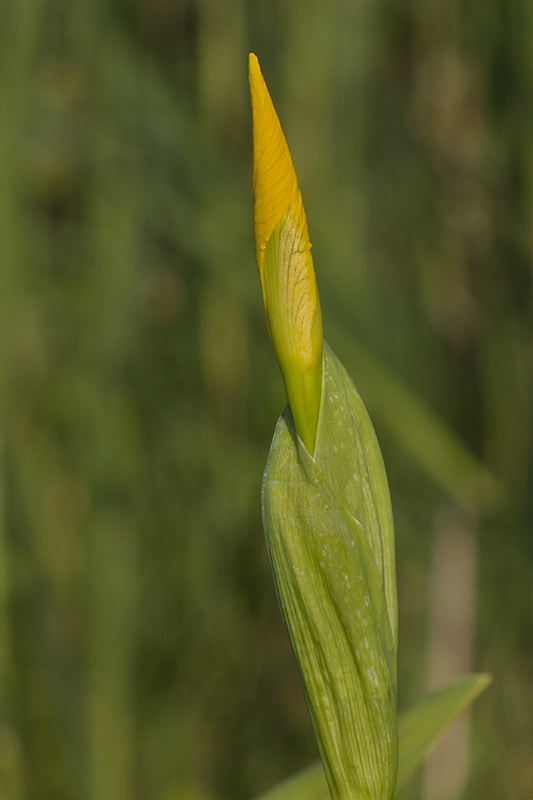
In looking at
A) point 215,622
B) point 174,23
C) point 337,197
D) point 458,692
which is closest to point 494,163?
point 337,197

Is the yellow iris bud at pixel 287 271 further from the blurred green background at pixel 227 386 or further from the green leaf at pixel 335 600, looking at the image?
the blurred green background at pixel 227 386

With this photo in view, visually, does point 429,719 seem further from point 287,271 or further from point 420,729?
point 287,271

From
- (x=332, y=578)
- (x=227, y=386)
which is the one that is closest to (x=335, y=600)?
(x=332, y=578)

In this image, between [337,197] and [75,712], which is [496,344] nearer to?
[337,197]

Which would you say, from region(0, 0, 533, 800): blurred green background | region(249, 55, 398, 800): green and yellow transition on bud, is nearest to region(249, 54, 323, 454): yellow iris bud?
region(249, 55, 398, 800): green and yellow transition on bud

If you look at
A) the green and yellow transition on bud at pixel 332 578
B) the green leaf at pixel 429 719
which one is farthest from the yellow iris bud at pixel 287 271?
the green leaf at pixel 429 719

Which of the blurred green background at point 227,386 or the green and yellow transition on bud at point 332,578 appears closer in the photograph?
the green and yellow transition on bud at point 332,578

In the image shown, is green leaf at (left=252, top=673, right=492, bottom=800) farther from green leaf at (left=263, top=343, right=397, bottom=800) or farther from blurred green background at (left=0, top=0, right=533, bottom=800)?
blurred green background at (left=0, top=0, right=533, bottom=800)
